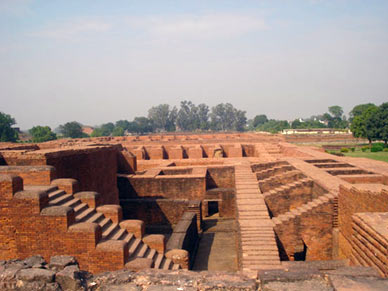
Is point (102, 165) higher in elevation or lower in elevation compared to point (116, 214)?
higher

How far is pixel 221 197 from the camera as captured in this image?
1065 cm

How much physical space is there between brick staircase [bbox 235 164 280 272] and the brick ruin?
2 cm

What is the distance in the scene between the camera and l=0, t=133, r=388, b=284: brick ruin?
4.64 m

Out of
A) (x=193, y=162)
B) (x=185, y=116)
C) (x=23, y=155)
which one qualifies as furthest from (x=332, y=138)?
(x=185, y=116)

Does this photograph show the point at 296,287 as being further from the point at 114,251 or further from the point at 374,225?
the point at 114,251

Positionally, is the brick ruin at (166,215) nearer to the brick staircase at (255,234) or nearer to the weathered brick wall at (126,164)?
the brick staircase at (255,234)

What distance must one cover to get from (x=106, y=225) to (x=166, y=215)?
4.01m

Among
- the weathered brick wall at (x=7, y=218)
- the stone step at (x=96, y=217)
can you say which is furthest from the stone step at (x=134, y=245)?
the weathered brick wall at (x=7, y=218)

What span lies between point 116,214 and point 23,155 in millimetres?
2372

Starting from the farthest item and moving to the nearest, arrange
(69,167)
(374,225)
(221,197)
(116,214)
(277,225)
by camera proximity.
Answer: (221,197) → (69,167) → (277,225) → (116,214) → (374,225)

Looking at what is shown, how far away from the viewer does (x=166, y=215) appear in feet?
30.9

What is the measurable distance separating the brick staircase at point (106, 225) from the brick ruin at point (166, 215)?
0.07 ft

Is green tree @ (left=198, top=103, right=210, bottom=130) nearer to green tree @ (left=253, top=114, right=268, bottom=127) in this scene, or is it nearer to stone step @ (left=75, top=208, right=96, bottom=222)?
green tree @ (left=253, top=114, right=268, bottom=127)

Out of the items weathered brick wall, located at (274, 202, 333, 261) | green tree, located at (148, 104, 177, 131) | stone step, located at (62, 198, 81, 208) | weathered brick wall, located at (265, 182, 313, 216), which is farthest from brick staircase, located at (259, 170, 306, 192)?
green tree, located at (148, 104, 177, 131)
